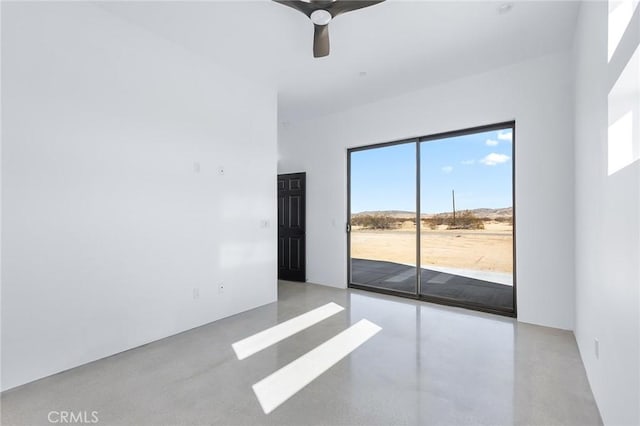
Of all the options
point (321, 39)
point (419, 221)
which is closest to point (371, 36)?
point (321, 39)

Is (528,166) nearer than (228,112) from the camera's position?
Yes

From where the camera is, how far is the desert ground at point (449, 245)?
15.2ft

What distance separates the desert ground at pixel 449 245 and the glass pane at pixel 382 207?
0.02 meters

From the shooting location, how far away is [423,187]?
4590 mm

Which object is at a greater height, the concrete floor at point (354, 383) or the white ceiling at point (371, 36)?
the white ceiling at point (371, 36)

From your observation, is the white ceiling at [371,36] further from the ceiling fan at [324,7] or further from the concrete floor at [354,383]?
the concrete floor at [354,383]

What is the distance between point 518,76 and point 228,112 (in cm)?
350

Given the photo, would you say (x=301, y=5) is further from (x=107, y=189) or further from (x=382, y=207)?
(x=382, y=207)

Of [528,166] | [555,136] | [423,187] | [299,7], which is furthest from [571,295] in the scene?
[299,7]

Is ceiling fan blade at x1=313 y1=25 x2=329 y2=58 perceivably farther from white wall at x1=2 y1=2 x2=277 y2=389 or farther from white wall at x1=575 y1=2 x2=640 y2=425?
white wall at x1=575 y1=2 x2=640 y2=425

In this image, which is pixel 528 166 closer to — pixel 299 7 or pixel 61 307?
pixel 299 7

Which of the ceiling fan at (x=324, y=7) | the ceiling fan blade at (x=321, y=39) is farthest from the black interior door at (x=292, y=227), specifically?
the ceiling fan at (x=324, y=7)

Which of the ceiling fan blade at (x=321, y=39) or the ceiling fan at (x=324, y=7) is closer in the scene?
the ceiling fan at (x=324, y=7)

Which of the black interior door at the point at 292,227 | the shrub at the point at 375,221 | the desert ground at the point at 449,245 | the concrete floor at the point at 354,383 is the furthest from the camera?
the black interior door at the point at 292,227
